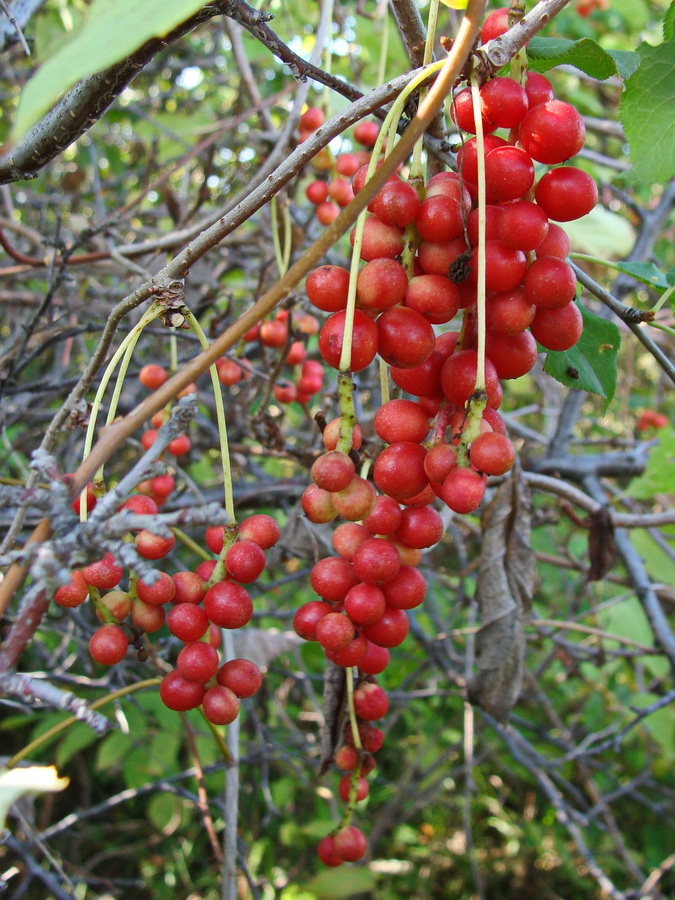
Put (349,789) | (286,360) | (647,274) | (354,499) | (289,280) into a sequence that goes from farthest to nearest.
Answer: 1. (286,360)
2. (647,274)
3. (349,789)
4. (354,499)
5. (289,280)

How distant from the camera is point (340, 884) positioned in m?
1.82

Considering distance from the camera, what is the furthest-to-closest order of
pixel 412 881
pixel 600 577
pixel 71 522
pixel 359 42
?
pixel 412 881
pixel 359 42
pixel 600 577
pixel 71 522

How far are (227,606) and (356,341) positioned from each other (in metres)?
0.28

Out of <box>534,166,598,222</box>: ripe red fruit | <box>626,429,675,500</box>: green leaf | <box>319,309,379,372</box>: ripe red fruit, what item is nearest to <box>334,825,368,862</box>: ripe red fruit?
<box>319,309,379,372</box>: ripe red fruit

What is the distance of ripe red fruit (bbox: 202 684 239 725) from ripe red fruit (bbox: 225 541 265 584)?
114mm

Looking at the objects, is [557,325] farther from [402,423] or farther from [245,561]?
[245,561]

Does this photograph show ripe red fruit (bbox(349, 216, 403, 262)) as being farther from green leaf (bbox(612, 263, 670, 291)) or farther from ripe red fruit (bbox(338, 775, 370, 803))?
ripe red fruit (bbox(338, 775, 370, 803))

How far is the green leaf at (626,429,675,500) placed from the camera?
1623 millimetres

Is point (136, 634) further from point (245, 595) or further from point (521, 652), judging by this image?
point (521, 652)

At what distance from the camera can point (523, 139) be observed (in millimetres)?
616

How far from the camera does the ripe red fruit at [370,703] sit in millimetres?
810

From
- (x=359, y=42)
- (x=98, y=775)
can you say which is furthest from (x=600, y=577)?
(x=98, y=775)

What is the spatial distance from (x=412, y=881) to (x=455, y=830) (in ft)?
0.95

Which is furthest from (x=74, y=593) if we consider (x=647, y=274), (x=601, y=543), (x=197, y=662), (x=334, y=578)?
(x=601, y=543)
